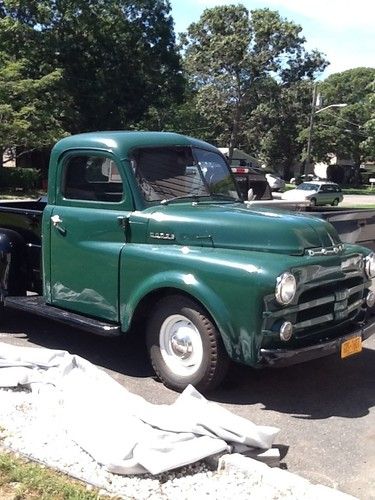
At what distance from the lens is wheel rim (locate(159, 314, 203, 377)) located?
492 cm

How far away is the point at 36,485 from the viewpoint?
11.0ft

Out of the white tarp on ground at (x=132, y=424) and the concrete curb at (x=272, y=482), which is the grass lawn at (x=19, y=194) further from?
the concrete curb at (x=272, y=482)

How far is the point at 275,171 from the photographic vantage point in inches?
2579

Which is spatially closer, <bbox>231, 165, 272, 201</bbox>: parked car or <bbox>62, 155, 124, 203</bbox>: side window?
<bbox>62, 155, 124, 203</bbox>: side window

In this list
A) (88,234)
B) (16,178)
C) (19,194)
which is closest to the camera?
(88,234)

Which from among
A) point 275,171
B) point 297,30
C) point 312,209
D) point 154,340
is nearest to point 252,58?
point 297,30

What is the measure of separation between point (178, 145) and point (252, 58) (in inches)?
1886

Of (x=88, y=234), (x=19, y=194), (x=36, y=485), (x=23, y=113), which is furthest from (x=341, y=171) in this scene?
(x=36, y=485)

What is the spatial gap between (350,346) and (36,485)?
2607mm

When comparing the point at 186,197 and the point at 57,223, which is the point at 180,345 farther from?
the point at 57,223

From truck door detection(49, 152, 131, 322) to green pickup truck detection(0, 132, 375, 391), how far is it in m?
0.01

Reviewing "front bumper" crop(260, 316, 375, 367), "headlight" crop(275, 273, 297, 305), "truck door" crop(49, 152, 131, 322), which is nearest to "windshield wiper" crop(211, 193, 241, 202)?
"truck door" crop(49, 152, 131, 322)

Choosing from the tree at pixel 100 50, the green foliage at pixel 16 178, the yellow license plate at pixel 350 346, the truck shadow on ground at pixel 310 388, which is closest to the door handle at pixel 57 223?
the truck shadow on ground at pixel 310 388

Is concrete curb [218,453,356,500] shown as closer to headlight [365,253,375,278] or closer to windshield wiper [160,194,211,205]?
headlight [365,253,375,278]
